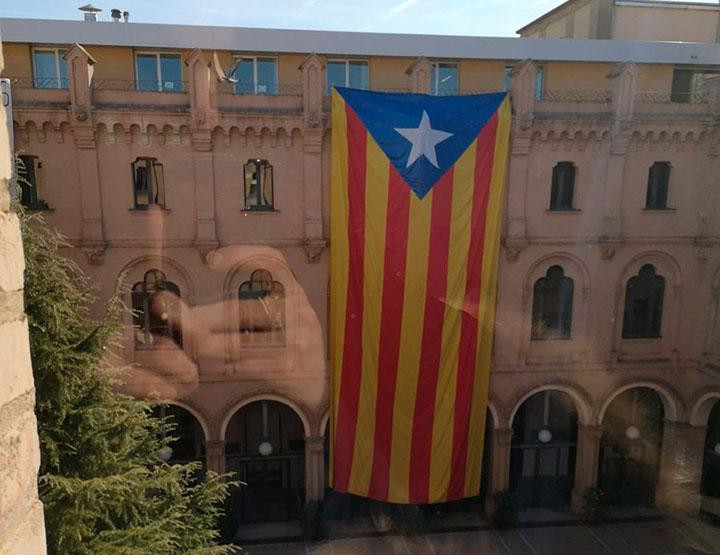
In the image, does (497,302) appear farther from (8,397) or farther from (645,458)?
(8,397)

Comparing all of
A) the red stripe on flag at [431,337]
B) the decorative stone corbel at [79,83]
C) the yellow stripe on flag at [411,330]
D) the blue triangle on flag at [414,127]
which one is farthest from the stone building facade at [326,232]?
the yellow stripe on flag at [411,330]

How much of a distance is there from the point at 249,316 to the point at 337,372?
3.22m

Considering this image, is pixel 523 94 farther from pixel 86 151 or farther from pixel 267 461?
pixel 267 461

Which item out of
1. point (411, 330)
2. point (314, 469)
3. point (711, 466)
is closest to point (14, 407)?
point (411, 330)

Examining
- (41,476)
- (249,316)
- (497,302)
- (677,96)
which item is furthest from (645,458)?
(41,476)

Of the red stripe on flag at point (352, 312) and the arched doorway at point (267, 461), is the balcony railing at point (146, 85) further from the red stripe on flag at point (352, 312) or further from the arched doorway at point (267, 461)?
the arched doorway at point (267, 461)

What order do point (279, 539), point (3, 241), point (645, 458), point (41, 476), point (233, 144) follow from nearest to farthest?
point (3, 241) → point (41, 476) → point (233, 144) → point (279, 539) → point (645, 458)

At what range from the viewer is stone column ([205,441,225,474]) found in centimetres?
1798

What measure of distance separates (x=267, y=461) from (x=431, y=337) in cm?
729

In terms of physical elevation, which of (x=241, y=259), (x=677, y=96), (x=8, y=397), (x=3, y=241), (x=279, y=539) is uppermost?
(x=677, y=96)

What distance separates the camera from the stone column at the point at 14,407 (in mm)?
2359

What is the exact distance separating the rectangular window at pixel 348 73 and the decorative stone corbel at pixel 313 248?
6322 mm

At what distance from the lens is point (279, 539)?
1841 cm

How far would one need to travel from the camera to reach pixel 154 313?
17578 mm
